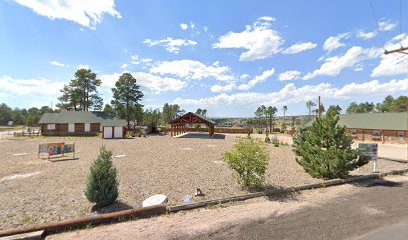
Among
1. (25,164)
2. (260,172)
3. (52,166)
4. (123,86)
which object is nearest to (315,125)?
(260,172)

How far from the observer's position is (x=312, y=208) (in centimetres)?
754

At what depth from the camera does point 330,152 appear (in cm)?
1118

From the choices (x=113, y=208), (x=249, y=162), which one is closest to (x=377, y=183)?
(x=249, y=162)

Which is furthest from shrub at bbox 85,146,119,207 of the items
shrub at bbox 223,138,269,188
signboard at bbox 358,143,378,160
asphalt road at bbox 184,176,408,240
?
signboard at bbox 358,143,378,160

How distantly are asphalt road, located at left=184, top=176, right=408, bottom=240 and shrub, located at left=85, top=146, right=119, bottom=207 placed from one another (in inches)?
139

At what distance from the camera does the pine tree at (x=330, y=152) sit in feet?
36.1

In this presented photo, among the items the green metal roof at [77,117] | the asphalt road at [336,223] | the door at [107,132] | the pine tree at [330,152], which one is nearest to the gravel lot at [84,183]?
the pine tree at [330,152]

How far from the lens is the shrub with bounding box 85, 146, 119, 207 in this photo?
7.35m

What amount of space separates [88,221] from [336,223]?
7.22m

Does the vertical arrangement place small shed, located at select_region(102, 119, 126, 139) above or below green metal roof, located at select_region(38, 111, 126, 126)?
below

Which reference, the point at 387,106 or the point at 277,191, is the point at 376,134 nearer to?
the point at 277,191

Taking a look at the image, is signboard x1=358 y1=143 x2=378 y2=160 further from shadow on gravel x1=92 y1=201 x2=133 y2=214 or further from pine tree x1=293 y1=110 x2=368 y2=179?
shadow on gravel x1=92 y1=201 x2=133 y2=214

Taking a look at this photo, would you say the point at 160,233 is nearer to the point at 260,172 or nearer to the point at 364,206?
the point at 260,172

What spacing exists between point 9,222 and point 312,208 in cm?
970
